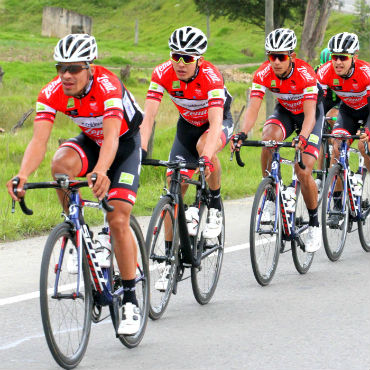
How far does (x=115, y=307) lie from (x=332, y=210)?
4.02m

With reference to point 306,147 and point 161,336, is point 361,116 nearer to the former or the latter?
point 306,147

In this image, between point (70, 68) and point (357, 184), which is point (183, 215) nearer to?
point (70, 68)

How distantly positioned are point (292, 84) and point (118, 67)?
3713cm

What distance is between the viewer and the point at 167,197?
722 centimetres

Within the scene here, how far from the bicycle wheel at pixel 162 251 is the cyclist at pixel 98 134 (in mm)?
550

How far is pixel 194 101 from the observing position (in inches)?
335

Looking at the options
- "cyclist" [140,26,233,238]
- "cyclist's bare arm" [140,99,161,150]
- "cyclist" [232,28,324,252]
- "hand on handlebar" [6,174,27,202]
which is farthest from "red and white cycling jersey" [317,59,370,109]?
"hand on handlebar" [6,174,27,202]

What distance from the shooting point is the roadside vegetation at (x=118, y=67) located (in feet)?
41.9

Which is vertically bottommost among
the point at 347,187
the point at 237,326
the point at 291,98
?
the point at 237,326

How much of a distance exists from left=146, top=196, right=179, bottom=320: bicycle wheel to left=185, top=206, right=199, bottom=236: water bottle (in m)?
0.41

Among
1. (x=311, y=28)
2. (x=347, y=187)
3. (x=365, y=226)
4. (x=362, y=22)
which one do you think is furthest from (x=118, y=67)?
(x=347, y=187)

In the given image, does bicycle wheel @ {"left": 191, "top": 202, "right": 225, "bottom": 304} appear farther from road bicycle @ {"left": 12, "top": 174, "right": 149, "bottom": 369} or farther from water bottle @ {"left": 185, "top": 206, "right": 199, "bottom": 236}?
road bicycle @ {"left": 12, "top": 174, "right": 149, "bottom": 369}

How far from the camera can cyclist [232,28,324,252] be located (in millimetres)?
9117

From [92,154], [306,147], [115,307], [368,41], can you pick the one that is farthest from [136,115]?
[368,41]
